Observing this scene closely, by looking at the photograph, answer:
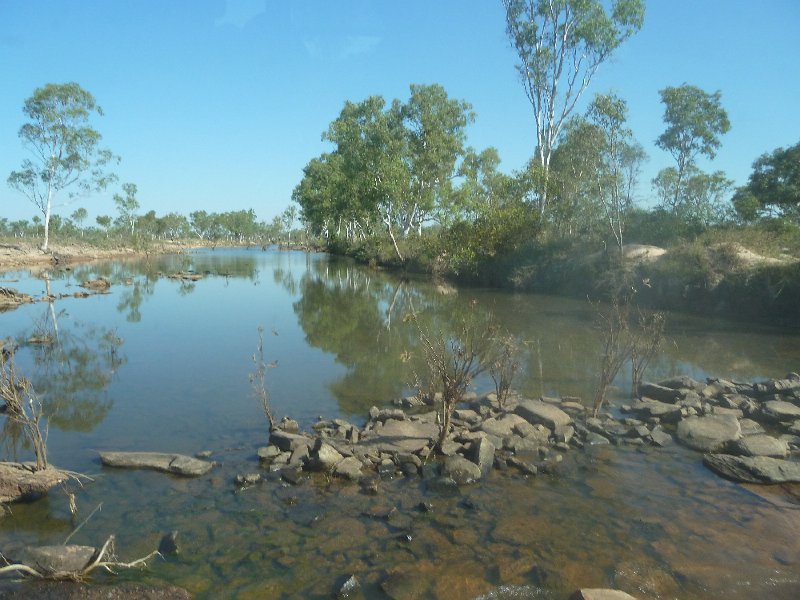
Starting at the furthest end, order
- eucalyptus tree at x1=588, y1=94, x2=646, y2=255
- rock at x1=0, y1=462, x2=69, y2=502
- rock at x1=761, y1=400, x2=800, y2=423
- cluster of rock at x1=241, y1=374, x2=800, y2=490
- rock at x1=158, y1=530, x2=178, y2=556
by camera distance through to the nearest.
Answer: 1. eucalyptus tree at x1=588, y1=94, x2=646, y2=255
2. rock at x1=761, y1=400, x2=800, y2=423
3. cluster of rock at x1=241, y1=374, x2=800, y2=490
4. rock at x1=0, y1=462, x2=69, y2=502
5. rock at x1=158, y1=530, x2=178, y2=556

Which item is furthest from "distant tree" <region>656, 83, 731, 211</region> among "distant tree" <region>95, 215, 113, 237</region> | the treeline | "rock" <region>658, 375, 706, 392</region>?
"distant tree" <region>95, 215, 113, 237</region>

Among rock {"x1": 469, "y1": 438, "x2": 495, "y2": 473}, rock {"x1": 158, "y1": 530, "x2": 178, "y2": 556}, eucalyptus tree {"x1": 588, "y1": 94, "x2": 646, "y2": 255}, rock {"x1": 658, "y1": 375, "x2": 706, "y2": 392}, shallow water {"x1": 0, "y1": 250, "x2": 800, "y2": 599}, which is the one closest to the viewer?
shallow water {"x1": 0, "y1": 250, "x2": 800, "y2": 599}

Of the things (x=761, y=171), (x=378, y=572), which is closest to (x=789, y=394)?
(x=378, y=572)

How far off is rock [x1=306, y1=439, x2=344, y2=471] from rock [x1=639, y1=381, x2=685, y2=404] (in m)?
6.50

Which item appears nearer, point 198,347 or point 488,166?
point 198,347

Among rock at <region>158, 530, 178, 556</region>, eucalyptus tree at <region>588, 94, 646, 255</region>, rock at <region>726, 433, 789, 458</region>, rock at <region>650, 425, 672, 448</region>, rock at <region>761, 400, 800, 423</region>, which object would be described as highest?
eucalyptus tree at <region>588, 94, 646, 255</region>

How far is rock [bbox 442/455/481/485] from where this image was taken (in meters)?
6.58

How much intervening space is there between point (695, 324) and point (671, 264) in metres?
4.92

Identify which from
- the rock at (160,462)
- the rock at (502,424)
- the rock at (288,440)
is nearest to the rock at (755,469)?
the rock at (502,424)

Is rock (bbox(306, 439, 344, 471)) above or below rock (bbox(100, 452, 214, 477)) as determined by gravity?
above

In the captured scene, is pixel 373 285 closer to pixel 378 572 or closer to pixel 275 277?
pixel 275 277

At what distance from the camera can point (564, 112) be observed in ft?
101

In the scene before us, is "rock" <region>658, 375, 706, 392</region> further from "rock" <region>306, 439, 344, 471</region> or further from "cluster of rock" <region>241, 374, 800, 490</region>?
"rock" <region>306, 439, 344, 471</region>

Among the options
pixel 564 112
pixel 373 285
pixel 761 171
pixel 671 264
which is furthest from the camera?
pixel 761 171
